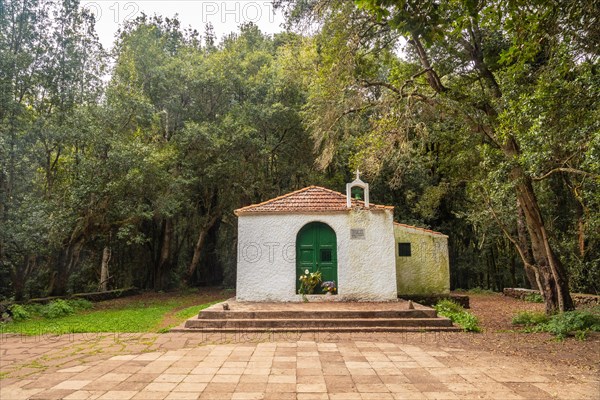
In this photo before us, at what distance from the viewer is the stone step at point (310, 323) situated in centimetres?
847

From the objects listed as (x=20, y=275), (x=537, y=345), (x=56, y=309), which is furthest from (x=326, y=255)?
(x=20, y=275)

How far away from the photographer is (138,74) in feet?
56.2

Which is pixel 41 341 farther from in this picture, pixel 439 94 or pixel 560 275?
pixel 560 275

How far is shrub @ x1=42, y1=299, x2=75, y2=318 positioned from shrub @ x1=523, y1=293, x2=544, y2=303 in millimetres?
16833

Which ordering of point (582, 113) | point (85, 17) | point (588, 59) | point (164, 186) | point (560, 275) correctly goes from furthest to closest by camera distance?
point (164, 186), point (85, 17), point (560, 275), point (588, 59), point (582, 113)

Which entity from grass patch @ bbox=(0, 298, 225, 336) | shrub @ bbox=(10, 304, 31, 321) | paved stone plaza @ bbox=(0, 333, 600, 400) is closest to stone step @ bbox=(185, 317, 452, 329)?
paved stone plaza @ bbox=(0, 333, 600, 400)

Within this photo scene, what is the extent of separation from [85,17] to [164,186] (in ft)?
22.5

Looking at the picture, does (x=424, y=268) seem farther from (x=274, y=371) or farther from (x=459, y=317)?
(x=274, y=371)

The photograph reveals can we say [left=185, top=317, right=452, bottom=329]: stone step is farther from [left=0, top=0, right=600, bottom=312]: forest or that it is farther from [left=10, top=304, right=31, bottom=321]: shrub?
[left=10, top=304, right=31, bottom=321]: shrub

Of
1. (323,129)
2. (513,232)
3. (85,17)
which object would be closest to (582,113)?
(323,129)

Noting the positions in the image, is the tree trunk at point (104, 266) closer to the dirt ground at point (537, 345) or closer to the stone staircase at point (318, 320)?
the stone staircase at point (318, 320)

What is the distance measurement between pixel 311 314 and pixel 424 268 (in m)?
6.01

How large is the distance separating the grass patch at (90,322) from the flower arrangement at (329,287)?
3.97 m

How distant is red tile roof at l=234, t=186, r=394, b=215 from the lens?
11.5 metres
